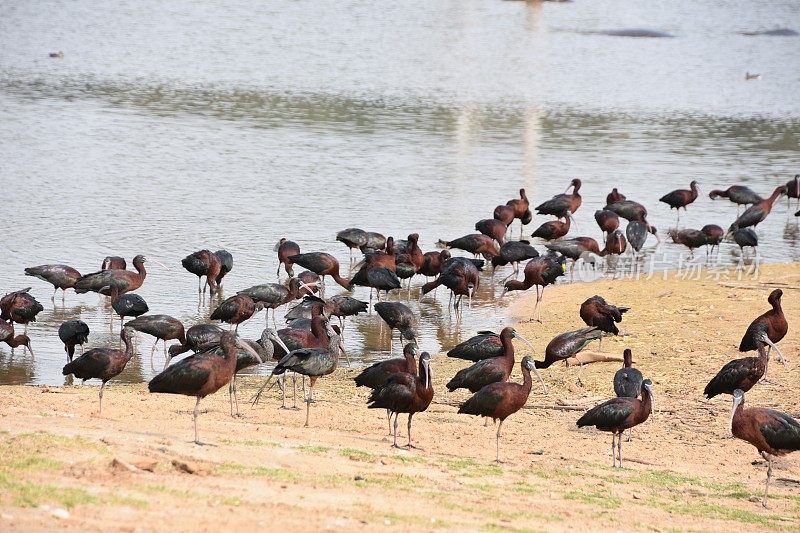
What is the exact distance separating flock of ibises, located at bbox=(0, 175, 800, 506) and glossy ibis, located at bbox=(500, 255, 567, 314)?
0.02 m

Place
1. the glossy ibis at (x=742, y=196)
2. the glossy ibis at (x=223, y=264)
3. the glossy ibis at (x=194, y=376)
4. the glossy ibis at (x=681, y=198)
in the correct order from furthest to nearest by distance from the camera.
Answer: the glossy ibis at (x=742, y=196)
the glossy ibis at (x=681, y=198)
the glossy ibis at (x=223, y=264)
the glossy ibis at (x=194, y=376)

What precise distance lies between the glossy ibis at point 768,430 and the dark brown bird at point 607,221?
11.1 meters

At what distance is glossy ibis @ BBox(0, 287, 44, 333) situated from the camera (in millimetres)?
15523

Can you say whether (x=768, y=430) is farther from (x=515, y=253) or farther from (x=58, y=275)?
(x=58, y=275)

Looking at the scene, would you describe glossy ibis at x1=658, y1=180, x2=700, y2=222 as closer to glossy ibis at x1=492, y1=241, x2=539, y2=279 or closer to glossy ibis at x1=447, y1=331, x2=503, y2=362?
glossy ibis at x1=492, y1=241, x2=539, y2=279

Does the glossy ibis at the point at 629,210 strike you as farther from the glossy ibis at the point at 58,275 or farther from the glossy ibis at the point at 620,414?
the glossy ibis at the point at 620,414

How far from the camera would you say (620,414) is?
1136 cm

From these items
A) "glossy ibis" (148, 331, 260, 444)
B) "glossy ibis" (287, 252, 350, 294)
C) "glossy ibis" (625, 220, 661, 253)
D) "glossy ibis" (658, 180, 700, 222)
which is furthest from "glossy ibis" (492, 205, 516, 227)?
"glossy ibis" (148, 331, 260, 444)

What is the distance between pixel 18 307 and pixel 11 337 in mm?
806

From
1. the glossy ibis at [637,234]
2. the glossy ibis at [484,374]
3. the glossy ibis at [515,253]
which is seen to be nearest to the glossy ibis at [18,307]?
the glossy ibis at [484,374]

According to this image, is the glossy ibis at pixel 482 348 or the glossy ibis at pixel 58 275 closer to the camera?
the glossy ibis at pixel 482 348

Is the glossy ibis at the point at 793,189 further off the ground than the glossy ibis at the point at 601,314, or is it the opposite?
the glossy ibis at the point at 793,189

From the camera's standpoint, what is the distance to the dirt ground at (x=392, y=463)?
334 inches

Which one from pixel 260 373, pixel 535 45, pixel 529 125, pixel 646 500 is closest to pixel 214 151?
pixel 529 125
